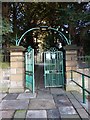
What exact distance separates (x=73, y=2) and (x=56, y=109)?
20.5 ft

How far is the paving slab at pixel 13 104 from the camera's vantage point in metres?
5.80

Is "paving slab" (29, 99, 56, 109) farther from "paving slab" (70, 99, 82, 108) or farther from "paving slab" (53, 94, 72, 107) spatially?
"paving slab" (70, 99, 82, 108)

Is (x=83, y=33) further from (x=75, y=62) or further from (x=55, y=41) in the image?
(x=55, y=41)

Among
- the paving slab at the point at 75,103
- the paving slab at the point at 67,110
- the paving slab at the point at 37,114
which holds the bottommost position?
the paving slab at the point at 37,114

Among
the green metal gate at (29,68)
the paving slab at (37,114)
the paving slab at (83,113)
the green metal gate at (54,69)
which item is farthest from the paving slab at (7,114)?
the green metal gate at (54,69)

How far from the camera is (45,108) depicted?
568 cm

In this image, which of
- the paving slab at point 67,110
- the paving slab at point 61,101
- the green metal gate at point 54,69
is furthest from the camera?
the green metal gate at point 54,69

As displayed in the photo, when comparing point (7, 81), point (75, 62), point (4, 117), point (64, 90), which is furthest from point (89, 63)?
point (4, 117)

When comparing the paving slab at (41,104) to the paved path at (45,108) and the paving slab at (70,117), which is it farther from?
the paving slab at (70,117)

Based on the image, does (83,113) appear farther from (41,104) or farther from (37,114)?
(41,104)

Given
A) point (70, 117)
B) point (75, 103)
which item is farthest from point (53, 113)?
point (75, 103)

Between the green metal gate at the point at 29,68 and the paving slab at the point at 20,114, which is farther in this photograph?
the green metal gate at the point at 29,68

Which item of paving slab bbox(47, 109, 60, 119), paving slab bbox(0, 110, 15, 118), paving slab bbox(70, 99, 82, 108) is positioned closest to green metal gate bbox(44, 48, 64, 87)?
paving slab bbox(70, 99, 82, 108)

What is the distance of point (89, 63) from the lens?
9.05 m
